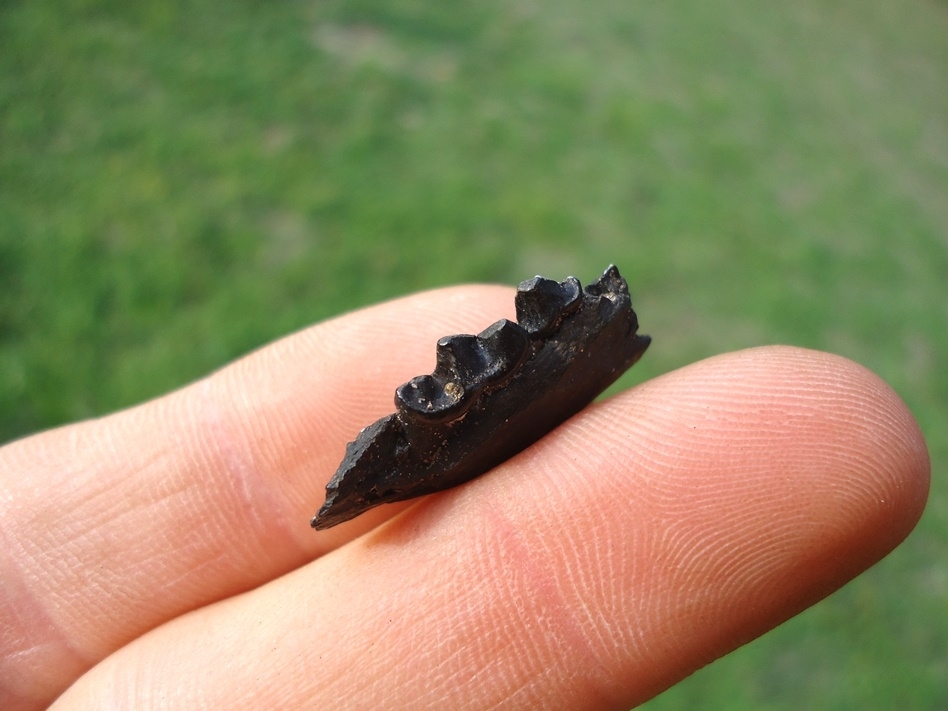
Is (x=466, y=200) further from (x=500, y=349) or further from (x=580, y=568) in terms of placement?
(x=580, y=568)

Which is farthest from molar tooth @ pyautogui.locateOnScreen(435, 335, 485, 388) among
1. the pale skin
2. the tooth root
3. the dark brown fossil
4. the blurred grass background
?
the blurred grass background

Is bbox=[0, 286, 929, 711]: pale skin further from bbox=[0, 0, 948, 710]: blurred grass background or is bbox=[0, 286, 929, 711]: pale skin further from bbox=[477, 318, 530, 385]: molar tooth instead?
bbox=[0, 0, 948, 710]: blurred grass background

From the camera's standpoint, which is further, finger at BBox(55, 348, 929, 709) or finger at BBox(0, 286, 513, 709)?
finger at BBox(0, 286, 513, 709)

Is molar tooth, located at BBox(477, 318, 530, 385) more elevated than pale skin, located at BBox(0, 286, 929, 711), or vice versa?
molar tooth, located at BBox(477, 318, 530, 385)

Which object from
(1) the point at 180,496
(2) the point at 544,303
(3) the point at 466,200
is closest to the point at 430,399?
(2) the point at 544,303

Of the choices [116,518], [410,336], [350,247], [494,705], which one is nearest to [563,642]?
[494,705]

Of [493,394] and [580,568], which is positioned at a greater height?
[493,394]

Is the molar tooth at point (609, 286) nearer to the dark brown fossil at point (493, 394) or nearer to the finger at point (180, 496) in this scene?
the dark brown fossil at point (493, 394)
